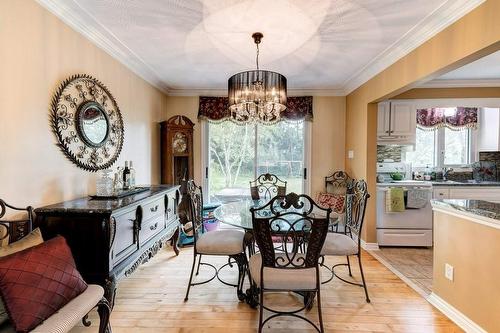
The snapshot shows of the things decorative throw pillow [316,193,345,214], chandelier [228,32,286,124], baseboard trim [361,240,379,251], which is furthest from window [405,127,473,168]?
chandelier [228,32,286,124]

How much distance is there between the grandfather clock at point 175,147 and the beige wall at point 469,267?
11.0 ft

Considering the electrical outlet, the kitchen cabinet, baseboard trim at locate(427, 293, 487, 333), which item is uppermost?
the kitchen cabinet

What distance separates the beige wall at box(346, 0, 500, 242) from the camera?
6.03ft

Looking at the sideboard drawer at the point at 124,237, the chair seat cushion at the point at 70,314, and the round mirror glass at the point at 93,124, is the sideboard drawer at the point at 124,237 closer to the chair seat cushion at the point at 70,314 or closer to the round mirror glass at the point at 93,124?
the chair seat cushion at the point at 70,314

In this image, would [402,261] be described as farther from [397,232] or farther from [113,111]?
[113,111]

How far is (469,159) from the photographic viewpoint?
14.2ft

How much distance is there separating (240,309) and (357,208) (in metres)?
1.47

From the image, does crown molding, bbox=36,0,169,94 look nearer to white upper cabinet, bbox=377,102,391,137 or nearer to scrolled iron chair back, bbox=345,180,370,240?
scrolled iron chair back, bbox=345,180,370,240

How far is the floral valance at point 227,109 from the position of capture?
176 inches

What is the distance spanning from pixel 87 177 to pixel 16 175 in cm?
72

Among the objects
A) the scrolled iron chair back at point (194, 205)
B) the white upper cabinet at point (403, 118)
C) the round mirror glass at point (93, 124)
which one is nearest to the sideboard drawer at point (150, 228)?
the scrolled iron chair back at point (194, 205)

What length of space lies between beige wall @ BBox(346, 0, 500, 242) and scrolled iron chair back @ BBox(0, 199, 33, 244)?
325 cm

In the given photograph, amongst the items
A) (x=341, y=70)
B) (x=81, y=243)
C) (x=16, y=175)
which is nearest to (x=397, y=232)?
(x=341, y=70)

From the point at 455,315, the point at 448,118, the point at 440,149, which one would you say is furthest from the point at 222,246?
the point at 448,118
